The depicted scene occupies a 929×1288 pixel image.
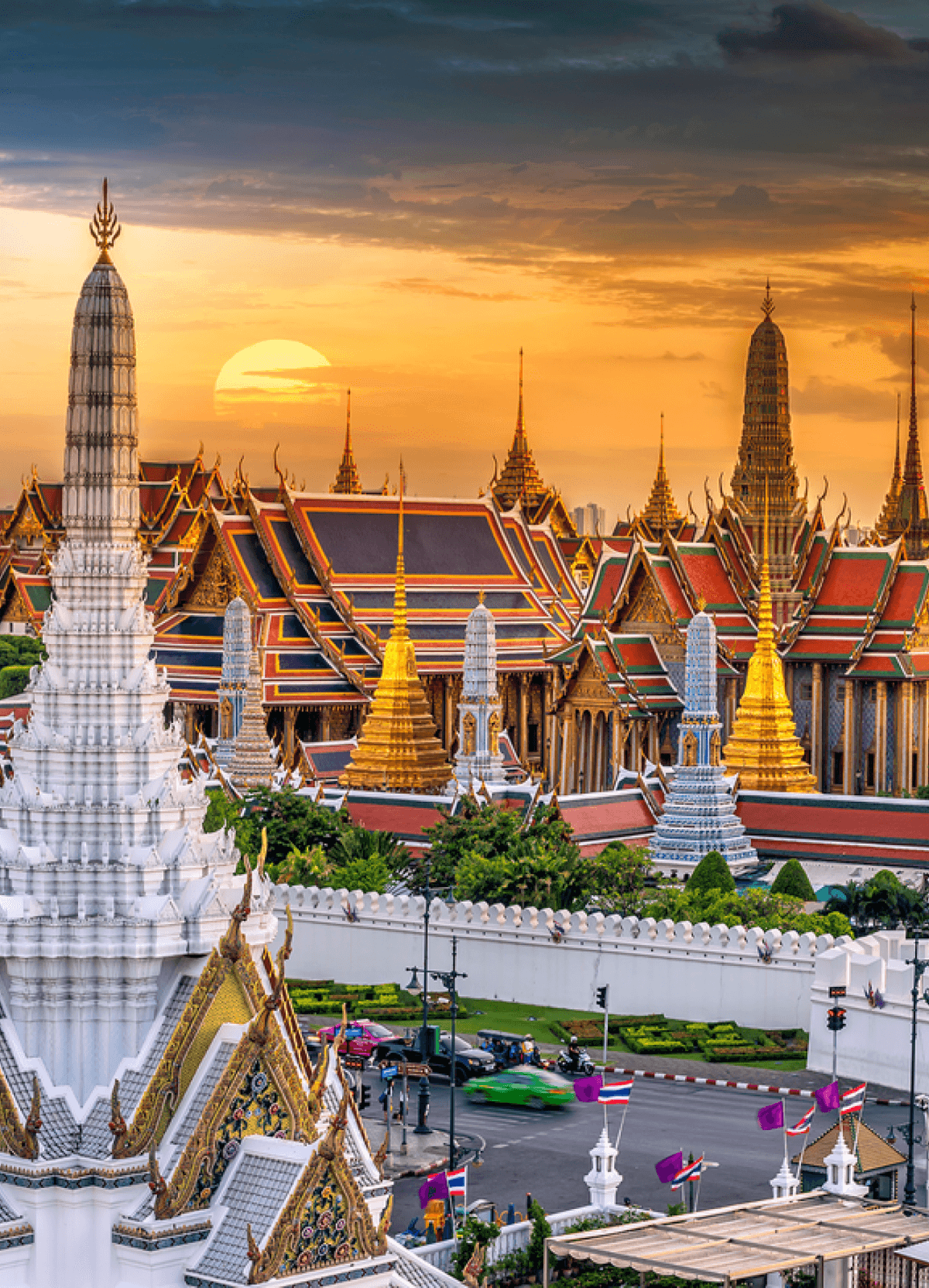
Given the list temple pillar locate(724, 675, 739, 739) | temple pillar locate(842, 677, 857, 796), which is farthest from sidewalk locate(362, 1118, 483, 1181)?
temple pillar locate(724, 675, 739, 739)

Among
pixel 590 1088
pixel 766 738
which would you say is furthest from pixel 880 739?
pixel 590 1088

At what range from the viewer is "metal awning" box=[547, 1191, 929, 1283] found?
23.3 m

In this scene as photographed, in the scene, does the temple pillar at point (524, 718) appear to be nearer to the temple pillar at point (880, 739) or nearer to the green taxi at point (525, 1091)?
the temple pillar at point (880, 739)

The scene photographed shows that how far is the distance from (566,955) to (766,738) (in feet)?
50.0

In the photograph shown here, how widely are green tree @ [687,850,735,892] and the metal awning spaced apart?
20766 mm

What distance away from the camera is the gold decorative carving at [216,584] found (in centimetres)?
7300

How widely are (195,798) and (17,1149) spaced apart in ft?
13.1

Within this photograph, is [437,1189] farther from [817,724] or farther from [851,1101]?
[817,724]

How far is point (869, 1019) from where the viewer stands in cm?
3756

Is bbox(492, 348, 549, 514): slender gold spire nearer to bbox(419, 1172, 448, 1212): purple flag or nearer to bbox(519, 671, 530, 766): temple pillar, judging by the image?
bbox(519, 671, 530, 766): temple pillar

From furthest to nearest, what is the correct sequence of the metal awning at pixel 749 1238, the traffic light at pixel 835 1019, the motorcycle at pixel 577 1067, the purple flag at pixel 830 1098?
the motorcycle at pixel 577 1067
the traffic light at pixel 835 1019
the purple flag at pixel 830 1098
the metal awning at pixel 749 1238

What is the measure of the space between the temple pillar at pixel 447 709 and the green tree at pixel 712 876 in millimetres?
26888

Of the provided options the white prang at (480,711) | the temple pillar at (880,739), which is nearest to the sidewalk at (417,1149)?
the white prang at (480,711)

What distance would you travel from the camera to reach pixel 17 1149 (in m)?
21.9
